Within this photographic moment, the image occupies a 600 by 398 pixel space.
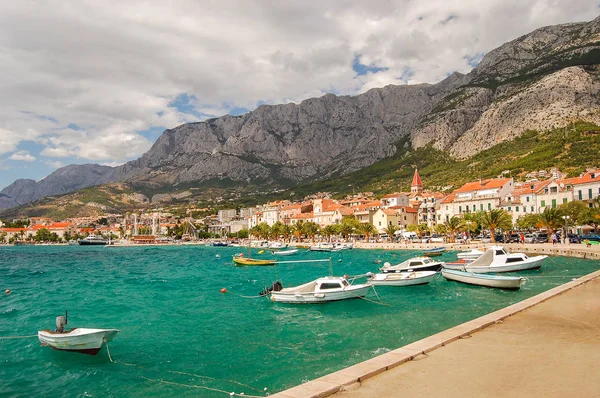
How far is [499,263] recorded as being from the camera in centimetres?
3512

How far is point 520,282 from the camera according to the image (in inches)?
1070

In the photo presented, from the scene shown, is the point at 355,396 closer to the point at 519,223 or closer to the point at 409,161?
the point at 519,223

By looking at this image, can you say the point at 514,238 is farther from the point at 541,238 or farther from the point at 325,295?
the point at 325,295

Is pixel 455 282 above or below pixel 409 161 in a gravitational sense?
below

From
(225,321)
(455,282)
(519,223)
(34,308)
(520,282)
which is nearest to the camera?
(225,321)

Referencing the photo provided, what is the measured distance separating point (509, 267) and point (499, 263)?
103 cm

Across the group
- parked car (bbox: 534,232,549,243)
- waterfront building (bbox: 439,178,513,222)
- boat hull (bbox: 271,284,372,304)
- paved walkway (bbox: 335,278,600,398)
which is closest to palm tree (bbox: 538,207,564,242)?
parked car (bbox: 534,232,549,243)

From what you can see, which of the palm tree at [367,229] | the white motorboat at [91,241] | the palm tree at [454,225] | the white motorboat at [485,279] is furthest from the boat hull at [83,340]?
the white motorboat at [91,241]

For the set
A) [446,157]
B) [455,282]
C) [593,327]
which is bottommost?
[455,282]

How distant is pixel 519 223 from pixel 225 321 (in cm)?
6196

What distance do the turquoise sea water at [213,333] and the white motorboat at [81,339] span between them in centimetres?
35

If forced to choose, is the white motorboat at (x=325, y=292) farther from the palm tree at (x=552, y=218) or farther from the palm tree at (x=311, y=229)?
the palm tree at (x=311, y=229)

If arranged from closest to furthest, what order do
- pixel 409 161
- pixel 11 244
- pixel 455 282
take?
pixel 455 282, pixel 409 161, pixel 11 244

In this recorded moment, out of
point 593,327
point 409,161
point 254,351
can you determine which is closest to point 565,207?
point 593,327
